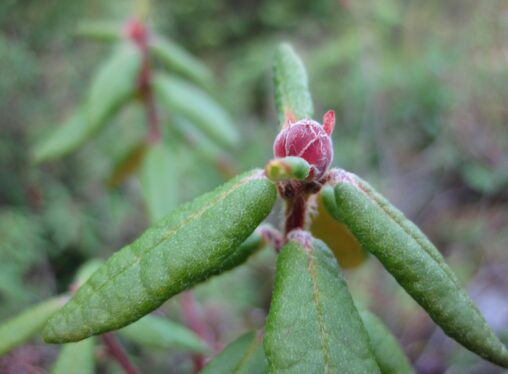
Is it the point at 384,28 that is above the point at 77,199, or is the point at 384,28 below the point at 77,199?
above

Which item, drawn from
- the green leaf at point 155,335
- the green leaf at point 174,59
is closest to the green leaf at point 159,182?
the green leaf at point 174,59

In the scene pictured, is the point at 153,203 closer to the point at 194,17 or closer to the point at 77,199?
the point at 77,199

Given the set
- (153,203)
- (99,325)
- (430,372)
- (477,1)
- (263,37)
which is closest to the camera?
(99,325)

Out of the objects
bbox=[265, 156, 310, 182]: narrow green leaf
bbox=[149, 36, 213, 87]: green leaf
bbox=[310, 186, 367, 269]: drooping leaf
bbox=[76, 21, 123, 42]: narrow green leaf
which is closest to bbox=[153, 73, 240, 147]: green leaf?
bbox=[149, 36, 213, 87]: green leaf

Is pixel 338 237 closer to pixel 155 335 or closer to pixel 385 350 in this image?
pixel 385 350

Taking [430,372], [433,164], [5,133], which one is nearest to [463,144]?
[433,164]

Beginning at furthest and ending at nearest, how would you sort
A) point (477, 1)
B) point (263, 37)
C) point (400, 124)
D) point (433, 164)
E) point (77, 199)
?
point (263, 37), point (477, 1), point (400, 124), point (433, 164), point (77, 199)

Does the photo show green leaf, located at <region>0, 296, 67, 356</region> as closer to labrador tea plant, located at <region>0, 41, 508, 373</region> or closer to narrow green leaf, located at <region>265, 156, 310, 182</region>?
labrador tea plant, located at <region>0, 41, 508, 373</region>
